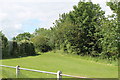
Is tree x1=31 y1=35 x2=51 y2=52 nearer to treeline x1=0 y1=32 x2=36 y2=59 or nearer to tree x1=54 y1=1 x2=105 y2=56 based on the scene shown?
treeline x1=0 y1=32 x2=36 y2=59

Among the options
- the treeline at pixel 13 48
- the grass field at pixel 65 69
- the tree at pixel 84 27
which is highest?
the tree at pixel 84 27

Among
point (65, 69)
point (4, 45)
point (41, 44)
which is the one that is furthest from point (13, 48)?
point (41, 44)

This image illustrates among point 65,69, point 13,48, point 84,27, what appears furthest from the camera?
point 84,27

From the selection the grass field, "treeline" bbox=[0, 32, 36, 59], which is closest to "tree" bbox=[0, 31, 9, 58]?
"treeline" bbox=[0, 32, 36, 59]

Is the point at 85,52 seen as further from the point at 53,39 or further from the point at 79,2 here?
the point at 53,39

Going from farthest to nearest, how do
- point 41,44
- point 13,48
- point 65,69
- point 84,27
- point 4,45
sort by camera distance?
point 41,44 → point 84,27 → point 13,48 → point 4,45 → point 65,69

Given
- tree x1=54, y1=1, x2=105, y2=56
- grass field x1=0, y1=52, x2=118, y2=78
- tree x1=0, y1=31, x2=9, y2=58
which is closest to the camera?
grass field x1=0, y1=52, x2=118, y2=78

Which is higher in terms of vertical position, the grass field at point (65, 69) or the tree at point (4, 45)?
the tree at point (4, 45)

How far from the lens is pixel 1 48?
75.5ft

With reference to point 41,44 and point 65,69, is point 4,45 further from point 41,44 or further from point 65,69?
point 41,44

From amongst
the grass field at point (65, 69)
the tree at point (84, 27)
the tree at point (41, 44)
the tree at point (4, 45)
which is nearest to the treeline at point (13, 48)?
the tree at point (4, 45)

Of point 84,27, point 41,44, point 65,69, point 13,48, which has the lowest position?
point 65,69

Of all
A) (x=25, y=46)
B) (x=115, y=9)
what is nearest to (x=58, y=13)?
(x=25, y=46)

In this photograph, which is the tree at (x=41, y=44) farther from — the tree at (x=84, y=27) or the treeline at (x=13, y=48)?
the tree at (x=84, y=27)
